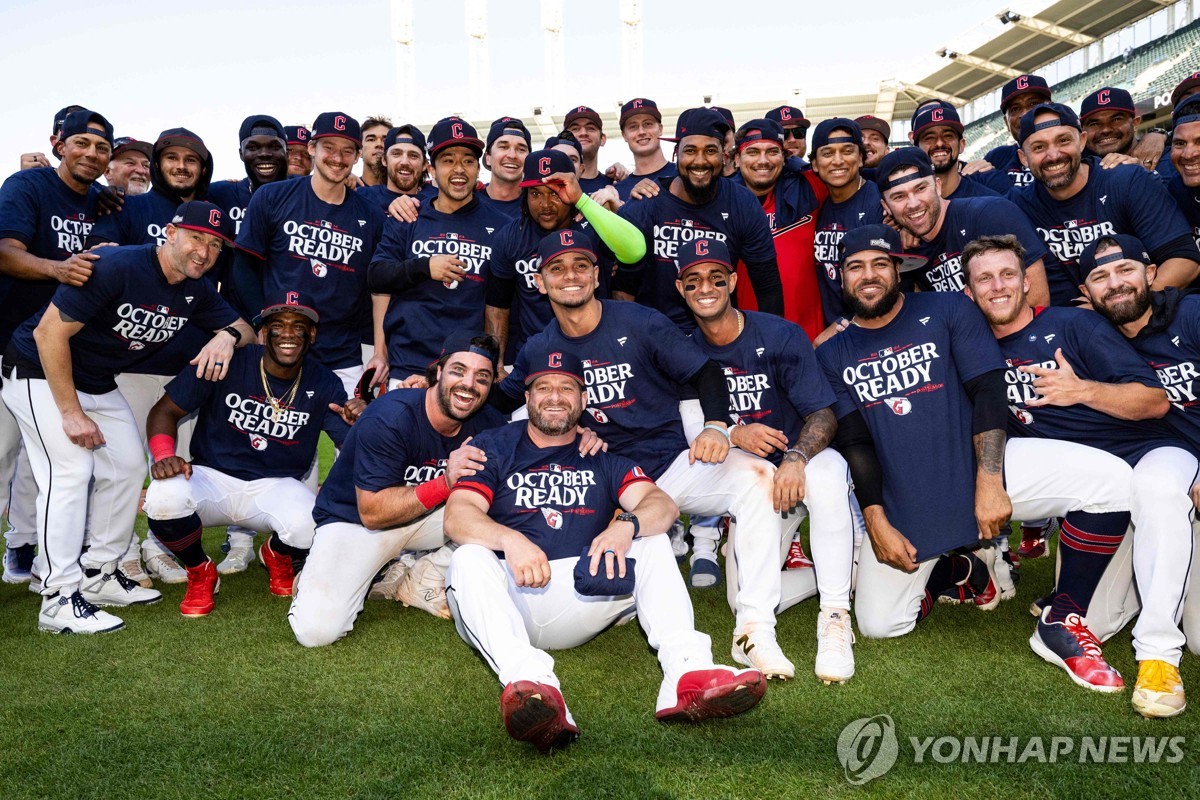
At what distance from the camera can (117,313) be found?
17.2 feet

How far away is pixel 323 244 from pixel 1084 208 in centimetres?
484

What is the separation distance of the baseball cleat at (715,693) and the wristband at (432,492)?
1.55 metres

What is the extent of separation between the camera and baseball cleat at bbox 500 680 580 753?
3.21 metres

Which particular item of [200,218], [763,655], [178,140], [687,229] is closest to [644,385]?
[687,229]

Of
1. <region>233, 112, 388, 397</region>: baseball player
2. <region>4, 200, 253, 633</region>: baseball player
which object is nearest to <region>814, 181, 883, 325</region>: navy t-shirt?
<region>233, 112, 388, 397</region>: baseball player

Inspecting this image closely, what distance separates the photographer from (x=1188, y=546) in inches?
155

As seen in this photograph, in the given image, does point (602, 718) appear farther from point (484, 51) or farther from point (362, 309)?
point (484, 51)

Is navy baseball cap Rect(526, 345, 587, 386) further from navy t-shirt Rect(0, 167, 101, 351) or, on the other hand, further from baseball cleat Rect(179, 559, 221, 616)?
navy t-shirt Rect(0, 167, 101, 351)

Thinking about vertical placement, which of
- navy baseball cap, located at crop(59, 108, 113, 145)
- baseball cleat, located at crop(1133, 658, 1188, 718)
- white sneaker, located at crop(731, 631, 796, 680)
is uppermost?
navy baseball cap, located at crop(59, 108, 113, 145)

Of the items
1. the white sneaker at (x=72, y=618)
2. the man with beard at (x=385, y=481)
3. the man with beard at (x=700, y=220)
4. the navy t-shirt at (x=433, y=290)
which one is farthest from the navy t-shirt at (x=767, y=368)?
the white sneaker at (x=72, y=618)

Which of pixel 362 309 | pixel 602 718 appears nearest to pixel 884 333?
pixel 602 718

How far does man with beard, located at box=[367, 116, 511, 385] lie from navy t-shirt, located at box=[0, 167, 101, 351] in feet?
6.57

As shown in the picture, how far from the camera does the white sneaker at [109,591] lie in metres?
5.38

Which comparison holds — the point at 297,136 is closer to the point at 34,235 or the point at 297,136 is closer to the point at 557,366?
the point at 34,235
